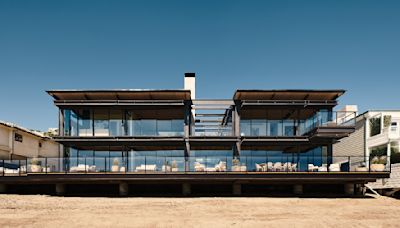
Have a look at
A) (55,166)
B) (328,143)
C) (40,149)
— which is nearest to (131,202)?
(55,166)

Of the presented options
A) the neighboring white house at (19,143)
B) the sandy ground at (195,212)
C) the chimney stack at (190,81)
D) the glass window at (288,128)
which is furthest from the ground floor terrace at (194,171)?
the chimney stack at (190,81)

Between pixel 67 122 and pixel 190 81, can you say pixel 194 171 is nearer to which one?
pixel 67 122

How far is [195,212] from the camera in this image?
15.8 meters

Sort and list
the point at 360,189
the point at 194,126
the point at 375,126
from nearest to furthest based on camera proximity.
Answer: the point at 360,189 → the point at 194,126 → the point at 375,126

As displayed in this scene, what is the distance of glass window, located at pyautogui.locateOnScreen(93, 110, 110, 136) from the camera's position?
2489cm

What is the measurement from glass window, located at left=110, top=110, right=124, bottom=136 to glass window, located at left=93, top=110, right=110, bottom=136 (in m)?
0.39

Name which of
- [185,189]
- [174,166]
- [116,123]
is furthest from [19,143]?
[185,189]

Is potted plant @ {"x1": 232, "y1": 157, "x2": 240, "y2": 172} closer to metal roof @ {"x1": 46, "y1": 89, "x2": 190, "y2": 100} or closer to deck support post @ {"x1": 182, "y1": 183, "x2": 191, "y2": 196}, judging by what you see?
deck support post @ {"x1": 182, "y1": 183, "x2": 191, "y2": 196}

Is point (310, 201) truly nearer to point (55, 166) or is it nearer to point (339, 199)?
point (339, 199)

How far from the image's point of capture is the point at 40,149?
→ 112ft

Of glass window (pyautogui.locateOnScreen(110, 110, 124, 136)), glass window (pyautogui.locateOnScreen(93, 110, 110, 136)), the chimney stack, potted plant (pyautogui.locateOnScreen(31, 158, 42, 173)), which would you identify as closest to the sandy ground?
potted plant (pyautogui.locateOnScreen(31, 158, 42, 173))

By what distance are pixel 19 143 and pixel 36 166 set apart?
1282 cm

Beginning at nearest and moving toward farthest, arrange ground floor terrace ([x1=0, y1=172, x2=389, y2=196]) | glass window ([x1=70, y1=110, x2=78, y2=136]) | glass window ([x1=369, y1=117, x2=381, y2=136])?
ground floor terrace ([x1=0, y1=172, x2=389, y2=196]), glass window ([x1=70, y1=110, x2=78, y2=136]), glass window ([x1=369, y1=117, x2=381, y2=136])

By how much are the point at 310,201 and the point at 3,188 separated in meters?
19.4
